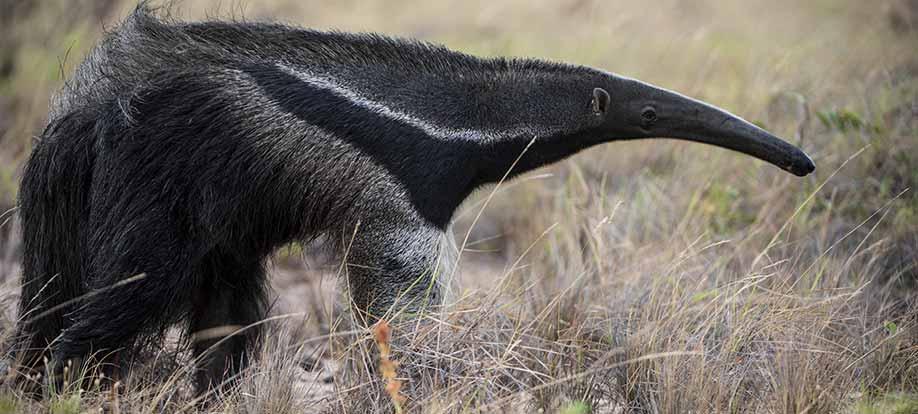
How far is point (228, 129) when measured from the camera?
3930mm

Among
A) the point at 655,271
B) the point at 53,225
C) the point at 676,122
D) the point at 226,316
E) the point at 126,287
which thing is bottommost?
the point at 655,271

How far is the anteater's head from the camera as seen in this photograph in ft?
14.1

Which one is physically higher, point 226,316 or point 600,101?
point 600,101

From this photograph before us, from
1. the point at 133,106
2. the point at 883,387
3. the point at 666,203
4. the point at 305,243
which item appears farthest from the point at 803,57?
the point at 133,106

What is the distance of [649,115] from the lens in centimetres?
435

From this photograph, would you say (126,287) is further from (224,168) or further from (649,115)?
(649,115)

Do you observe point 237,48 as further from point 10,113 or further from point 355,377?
point 10,113

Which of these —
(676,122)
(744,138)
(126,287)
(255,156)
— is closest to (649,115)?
(676,122)

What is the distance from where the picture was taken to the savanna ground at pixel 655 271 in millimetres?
4004

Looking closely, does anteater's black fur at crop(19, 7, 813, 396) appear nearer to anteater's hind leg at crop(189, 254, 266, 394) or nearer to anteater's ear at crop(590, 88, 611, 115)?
anteater's ear at crop(590, 88, 611, 115)

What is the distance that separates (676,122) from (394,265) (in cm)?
139

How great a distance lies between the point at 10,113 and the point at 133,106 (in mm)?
4755

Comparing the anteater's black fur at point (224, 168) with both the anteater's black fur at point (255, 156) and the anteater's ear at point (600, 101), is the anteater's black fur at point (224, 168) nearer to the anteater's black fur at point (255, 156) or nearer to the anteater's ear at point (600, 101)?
the anteater's black fur at point (255, 156)

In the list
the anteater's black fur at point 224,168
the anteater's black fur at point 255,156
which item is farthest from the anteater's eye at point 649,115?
the anteater's black fur at point 224,168
